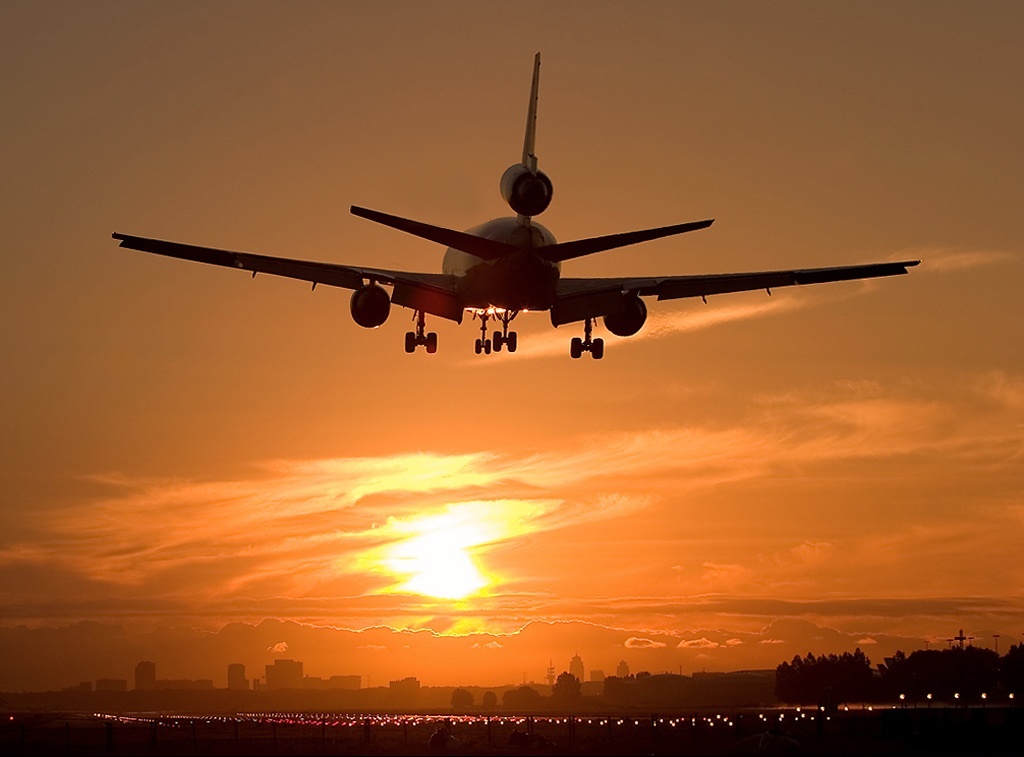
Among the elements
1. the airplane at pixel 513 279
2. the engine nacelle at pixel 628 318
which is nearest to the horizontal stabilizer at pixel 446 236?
the airplane at pixel 513 279

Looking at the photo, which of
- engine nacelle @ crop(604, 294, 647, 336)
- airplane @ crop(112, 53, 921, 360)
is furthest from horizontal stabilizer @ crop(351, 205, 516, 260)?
engine nacelle @ crop(604, 294, 647, 336)

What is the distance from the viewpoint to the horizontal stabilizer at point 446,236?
4606 centimetres

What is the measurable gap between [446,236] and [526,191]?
3647 mm

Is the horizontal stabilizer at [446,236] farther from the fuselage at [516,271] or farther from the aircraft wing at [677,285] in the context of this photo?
the aircraft wing at [677,285]

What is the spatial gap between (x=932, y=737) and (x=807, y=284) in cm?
2753

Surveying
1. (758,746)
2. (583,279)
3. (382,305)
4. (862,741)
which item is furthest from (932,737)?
(382,305)

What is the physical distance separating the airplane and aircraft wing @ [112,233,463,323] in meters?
0.05

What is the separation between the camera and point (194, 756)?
183 feet

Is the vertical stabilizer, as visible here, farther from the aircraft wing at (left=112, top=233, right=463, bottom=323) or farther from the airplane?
the aircraft wing at (left=112, top=233, right=463, bottom=323)

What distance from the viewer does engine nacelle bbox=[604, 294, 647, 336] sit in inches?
2425

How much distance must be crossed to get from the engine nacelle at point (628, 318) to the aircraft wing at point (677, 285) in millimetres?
482

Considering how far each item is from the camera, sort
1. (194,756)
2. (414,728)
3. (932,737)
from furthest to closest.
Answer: (414,728)
(932,737)
(194,756)

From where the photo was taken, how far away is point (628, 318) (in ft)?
202

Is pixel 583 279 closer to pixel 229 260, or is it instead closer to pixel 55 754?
pixel 229 260
